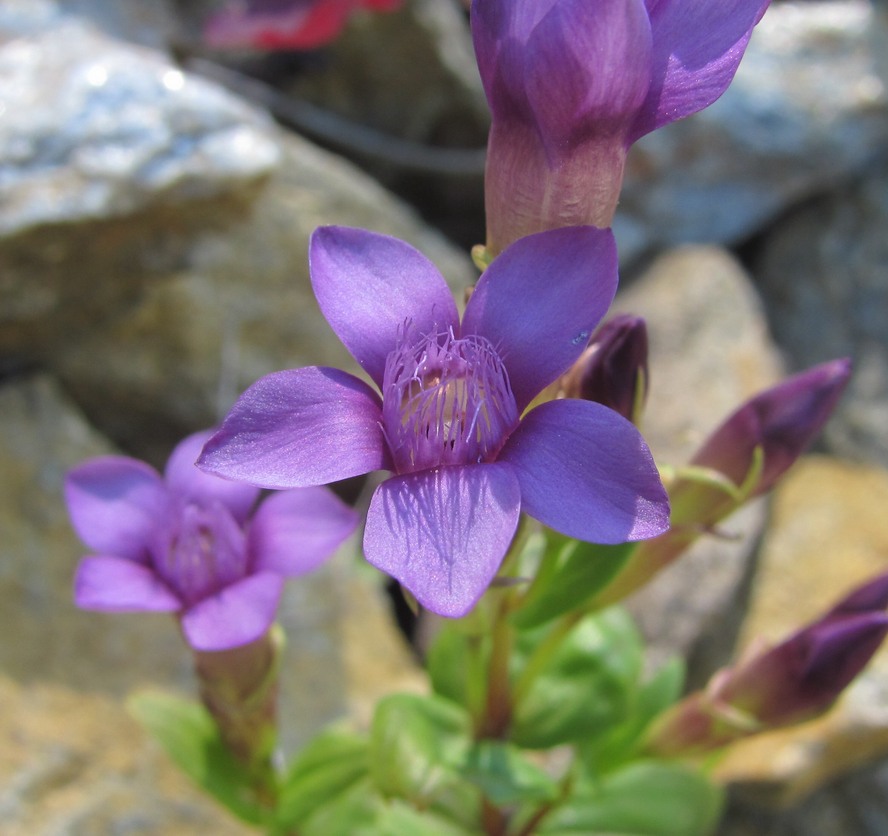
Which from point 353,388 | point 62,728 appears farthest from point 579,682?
point 62,728

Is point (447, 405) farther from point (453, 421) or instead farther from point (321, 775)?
point (321, 775)

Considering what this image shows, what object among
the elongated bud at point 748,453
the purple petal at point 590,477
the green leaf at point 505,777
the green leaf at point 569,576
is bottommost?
the green leaf at point 505,777

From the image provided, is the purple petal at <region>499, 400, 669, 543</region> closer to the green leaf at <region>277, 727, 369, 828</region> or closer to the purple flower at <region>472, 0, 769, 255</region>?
the purple flower at <region>472, 0, 769, 255</region>

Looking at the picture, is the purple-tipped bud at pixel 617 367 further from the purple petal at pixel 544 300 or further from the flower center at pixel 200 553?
the flower center at pixel 200 553

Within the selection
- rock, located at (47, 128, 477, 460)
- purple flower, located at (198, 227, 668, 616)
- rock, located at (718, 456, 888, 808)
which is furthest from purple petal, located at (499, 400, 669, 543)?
rock, located at (47, 128, 477, 460)

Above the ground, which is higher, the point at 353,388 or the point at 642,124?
the point at 642,124

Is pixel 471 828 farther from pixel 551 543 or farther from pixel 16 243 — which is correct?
pixel 16 243

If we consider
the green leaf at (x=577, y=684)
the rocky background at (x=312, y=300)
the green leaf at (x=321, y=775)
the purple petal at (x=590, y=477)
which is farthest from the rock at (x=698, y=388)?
the purple petal at (x=590, y=477)
